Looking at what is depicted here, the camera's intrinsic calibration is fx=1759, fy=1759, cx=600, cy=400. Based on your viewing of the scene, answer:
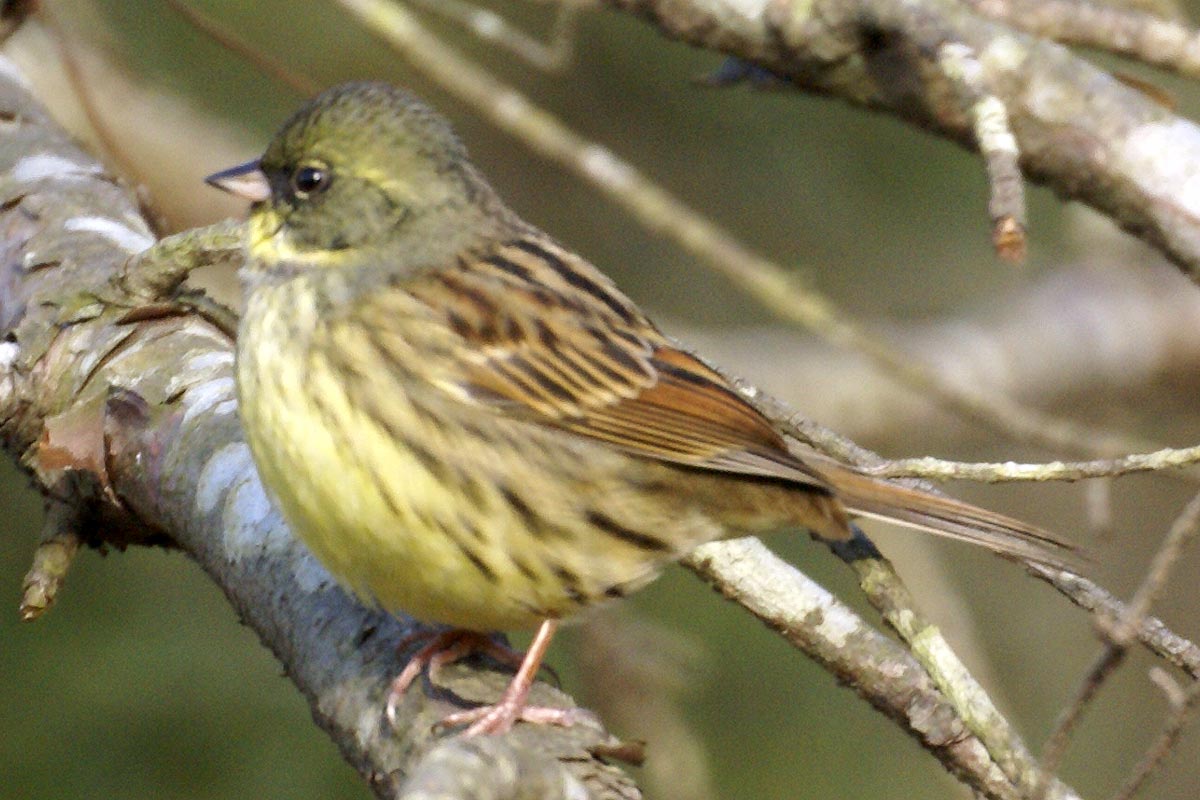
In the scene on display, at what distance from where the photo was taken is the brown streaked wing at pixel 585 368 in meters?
2.75

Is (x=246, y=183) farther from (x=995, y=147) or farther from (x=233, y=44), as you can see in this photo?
(x=995, y=147)

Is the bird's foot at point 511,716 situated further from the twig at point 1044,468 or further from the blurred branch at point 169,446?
the twig at point 1044,468

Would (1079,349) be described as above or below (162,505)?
above

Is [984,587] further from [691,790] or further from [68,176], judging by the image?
[68,176]

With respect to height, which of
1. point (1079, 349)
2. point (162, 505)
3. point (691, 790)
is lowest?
point (691, 790)

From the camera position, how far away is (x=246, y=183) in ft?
9.44

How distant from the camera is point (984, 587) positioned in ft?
21.9

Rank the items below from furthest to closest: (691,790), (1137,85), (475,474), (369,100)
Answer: (691,790) < (1137,85) < (369,100) < (475,474)

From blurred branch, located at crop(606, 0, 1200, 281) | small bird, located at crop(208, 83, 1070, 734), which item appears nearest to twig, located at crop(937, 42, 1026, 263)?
blurred branch, located at crop(606, 0, 1200, 281)

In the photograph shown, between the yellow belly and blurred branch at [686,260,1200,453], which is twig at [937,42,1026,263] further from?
blurred branch at [686,260,1200,453]

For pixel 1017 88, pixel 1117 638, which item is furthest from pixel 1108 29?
pixel 1117 638

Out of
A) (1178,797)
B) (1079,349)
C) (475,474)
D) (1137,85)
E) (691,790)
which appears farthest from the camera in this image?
(1178,797)

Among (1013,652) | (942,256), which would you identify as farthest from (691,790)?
(942,256)

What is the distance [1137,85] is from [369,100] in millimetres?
1499
